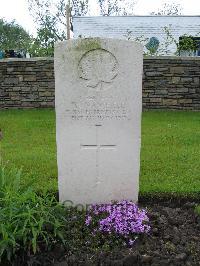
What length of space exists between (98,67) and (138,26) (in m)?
12.7

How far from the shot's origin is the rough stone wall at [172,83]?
10680 millimetres

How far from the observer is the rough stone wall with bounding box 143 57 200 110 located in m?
10.7

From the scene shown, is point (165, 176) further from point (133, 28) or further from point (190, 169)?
point (133, 28)

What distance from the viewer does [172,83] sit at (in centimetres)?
1073

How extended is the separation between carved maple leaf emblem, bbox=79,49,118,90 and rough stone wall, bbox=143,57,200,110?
281 inches

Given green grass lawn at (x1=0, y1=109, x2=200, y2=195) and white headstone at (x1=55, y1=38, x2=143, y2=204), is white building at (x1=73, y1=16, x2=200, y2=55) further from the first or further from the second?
white headstone at (x1=55, y1=38, x2=143, y2=204)

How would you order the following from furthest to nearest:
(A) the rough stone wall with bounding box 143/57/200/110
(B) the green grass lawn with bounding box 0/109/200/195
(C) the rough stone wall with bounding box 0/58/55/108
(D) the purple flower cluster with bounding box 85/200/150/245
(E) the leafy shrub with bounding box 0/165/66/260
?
(C) the rough stone wall with bounding box 0/58/55/108 → (A) the rough stone wall with bounding box 143/57/200/110 → (B) the green grass lawn with bounding box 0/109/200/195 → (D) the purple flower cluster with bounding box 85/200/150/245 → (E) the leafy shrub with bounding box 0/165/66/260

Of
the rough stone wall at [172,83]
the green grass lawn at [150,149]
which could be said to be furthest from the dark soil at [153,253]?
the rough stone wall at [172,83]

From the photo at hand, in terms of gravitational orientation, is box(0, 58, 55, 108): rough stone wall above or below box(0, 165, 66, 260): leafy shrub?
above

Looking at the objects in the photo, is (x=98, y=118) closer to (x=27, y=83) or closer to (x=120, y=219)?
(x=120, y=219)

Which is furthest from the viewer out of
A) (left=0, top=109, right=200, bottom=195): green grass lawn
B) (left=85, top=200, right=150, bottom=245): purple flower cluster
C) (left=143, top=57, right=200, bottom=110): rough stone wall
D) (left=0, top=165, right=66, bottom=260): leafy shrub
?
(left=143, top=57, right=200, bottom=110): rough stone wall

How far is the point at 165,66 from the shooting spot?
10.7 meters

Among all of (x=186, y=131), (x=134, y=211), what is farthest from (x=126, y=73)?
(x=186, y=131)

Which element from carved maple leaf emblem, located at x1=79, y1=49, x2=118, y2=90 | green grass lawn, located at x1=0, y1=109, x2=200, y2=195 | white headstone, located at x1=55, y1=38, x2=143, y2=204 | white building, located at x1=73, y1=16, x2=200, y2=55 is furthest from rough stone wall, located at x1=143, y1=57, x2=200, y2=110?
carved maple leaf emblem, located at x1=79, y1=49, x2=118, y2=90
